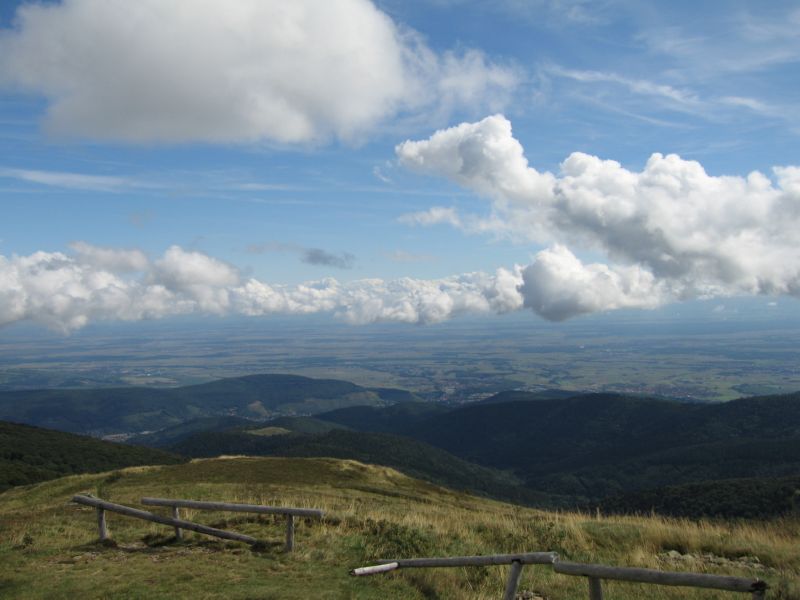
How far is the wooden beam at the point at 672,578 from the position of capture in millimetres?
7125

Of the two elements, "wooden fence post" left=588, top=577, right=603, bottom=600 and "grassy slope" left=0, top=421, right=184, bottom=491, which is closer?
"wooden fence post" left=588, top=577, right=603, bottom=600

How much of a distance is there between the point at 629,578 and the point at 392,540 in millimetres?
8707

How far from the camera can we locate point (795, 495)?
7462cm

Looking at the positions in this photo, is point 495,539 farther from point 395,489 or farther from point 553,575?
point 395,489

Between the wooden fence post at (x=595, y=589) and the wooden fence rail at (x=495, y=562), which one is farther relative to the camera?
the wooden fence rail at (x=495, y=562)

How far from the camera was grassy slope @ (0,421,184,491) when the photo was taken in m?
91.4

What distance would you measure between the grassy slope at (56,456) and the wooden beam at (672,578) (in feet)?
324

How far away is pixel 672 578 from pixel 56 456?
126949 mm

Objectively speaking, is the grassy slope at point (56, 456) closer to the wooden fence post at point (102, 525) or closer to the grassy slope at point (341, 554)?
the wooden fence post at point (102, 525)

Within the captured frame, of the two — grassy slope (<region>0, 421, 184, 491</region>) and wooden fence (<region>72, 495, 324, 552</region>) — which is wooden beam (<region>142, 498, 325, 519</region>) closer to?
wooden fence (<region>72, 495, 324, 552</region>)

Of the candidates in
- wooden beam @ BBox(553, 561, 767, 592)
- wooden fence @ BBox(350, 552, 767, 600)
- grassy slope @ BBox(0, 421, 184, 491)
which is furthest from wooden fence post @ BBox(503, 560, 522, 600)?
grassy slope @ BBox(0, 421, 184, 491)

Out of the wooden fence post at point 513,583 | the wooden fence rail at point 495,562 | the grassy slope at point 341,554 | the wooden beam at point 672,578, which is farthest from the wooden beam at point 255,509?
the wooden beam at point 672,578

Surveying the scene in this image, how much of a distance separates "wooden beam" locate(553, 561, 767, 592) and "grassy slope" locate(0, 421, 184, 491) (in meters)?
98.6

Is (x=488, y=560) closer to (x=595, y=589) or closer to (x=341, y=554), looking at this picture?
(x=595, y=589)
